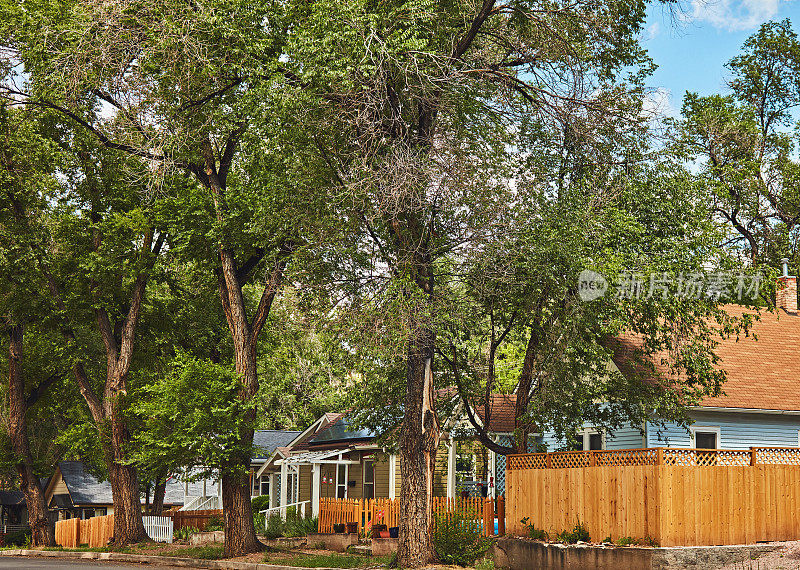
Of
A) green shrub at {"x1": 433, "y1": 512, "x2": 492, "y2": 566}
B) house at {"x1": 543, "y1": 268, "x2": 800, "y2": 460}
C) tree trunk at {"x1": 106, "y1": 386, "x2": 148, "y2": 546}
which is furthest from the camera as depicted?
tree trunk at {"x1": 106, "y1": 386, "x2": 148, "y2": 546}

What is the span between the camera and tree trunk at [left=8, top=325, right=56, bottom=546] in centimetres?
3228

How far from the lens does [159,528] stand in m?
30.5

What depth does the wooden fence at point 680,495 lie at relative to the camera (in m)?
14.0

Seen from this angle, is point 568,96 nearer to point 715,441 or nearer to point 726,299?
point 726,299

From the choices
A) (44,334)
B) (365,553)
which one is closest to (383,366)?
(365,553)

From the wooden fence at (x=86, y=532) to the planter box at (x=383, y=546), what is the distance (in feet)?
37.4

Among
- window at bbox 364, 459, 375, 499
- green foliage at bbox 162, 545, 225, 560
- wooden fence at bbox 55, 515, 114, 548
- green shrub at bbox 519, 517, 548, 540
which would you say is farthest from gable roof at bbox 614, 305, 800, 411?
wooden fence at bbox 55, 515, 114, 548

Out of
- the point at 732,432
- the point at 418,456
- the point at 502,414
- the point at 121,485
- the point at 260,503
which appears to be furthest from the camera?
the point at 260,503

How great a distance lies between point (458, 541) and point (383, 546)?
3703mm

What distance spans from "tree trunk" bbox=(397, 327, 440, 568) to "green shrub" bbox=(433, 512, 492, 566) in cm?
73

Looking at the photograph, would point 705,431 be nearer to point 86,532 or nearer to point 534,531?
point 534,531

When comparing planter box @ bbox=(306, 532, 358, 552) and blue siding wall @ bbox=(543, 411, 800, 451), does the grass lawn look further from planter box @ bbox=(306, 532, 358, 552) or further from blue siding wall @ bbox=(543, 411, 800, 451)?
blue siding wall @ bbox=(543, 411, 800, 451)

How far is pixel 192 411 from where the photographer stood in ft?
69.7

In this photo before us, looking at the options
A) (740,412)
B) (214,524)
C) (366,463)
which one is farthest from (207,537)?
(740,412)
